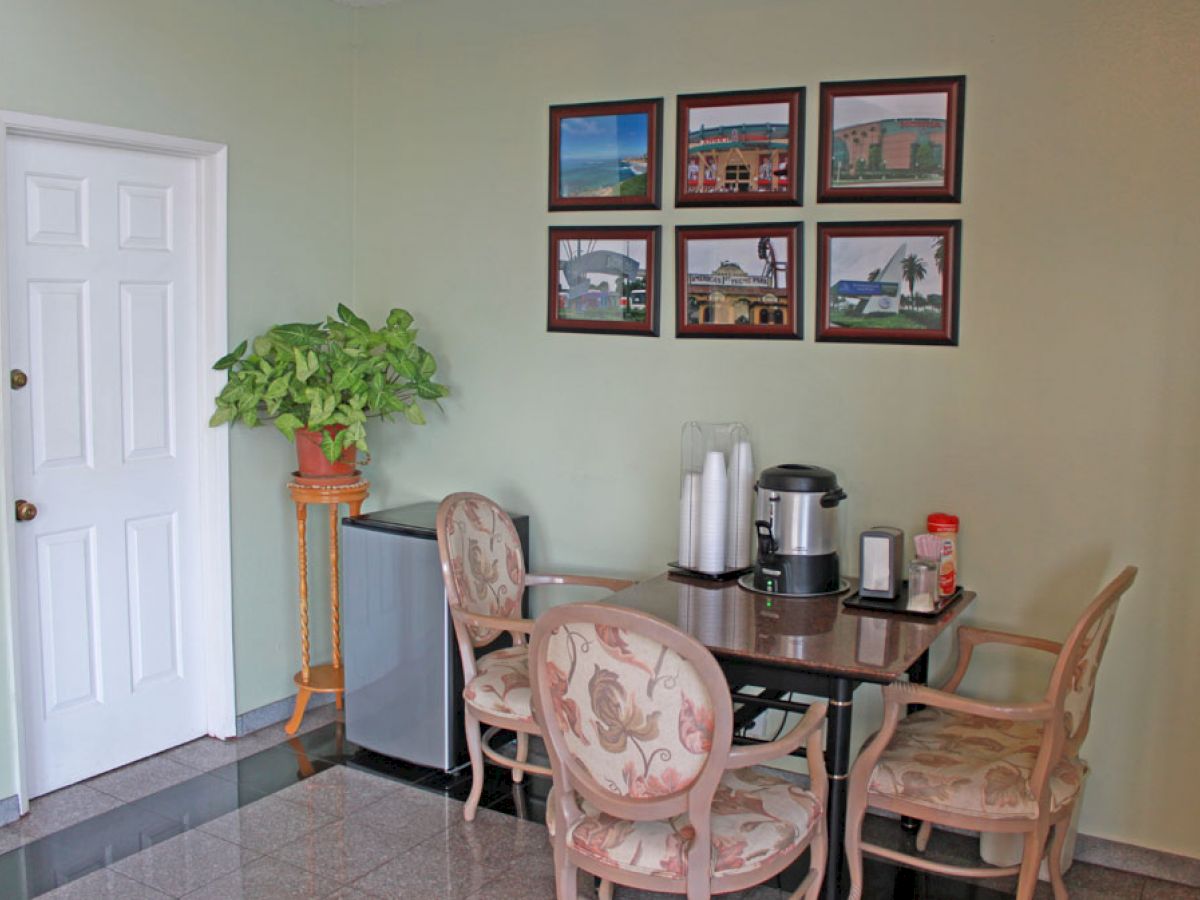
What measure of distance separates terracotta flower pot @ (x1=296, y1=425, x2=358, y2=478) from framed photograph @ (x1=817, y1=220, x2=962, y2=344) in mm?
1709

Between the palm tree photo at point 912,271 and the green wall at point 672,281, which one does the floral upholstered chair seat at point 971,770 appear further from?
the palm tree photo at point 912,271

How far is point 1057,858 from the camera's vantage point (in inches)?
117

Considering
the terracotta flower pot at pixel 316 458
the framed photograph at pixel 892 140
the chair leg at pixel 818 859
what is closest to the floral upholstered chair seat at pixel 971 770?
the chair leg at pixel 818 859

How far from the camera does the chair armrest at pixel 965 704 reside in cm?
264

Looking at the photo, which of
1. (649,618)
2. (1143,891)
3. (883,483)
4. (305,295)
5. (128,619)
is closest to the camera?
(649,618)

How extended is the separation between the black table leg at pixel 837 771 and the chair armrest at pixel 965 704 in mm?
115

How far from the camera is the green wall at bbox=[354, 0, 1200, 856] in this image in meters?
3.12

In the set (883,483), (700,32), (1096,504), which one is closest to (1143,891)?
(1096,504)

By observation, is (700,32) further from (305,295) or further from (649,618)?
(649,618)

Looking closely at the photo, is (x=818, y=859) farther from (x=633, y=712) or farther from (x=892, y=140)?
(x=892, y=140)

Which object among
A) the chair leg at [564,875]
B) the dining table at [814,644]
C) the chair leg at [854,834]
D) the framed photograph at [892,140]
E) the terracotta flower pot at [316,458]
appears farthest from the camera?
the terracotta flower pot at [316,458]

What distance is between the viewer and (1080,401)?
322 cm

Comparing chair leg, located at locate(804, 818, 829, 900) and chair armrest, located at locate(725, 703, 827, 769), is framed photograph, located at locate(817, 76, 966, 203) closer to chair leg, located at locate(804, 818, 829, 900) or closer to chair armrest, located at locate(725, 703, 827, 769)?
chair armrest, located at locate(725, 703, 827, 769)

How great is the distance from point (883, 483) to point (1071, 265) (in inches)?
32.2
